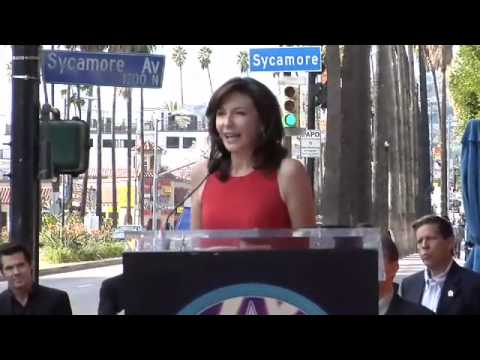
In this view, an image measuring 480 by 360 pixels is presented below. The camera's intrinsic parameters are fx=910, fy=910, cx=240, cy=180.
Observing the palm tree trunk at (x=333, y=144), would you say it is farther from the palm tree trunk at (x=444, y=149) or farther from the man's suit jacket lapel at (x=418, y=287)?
the palm tree trunk at (x=444, y=149)

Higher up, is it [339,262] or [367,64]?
Answer: [367,64]

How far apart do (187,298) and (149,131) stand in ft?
186

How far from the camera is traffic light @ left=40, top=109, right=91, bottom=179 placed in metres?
5.99

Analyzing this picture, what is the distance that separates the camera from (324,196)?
14984 mm

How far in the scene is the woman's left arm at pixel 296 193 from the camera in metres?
3.14

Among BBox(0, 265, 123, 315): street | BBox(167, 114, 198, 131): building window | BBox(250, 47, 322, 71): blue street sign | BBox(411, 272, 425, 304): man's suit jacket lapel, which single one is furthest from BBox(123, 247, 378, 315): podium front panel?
BBox(167, 114, 198, 131): building window

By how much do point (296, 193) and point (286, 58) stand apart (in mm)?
10966

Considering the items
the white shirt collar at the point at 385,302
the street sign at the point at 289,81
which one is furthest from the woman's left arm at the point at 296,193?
the street sign at the point at 289,81

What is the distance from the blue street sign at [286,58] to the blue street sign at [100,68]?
6.33 metres
